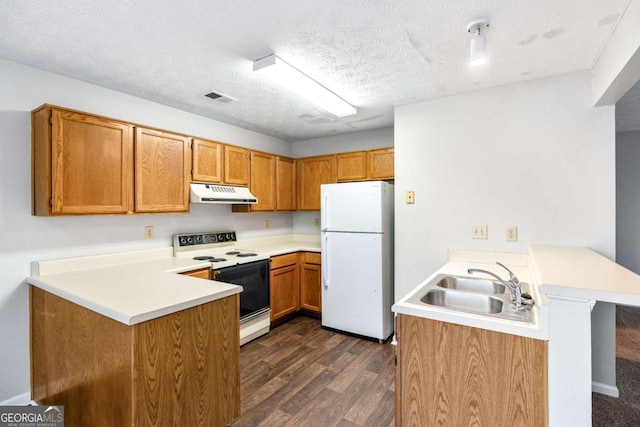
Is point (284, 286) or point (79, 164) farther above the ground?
point (79, 164)

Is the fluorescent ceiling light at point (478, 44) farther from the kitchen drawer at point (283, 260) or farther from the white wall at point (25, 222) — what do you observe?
the white wall at point (25, 222)

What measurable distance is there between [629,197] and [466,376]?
16.3 feet

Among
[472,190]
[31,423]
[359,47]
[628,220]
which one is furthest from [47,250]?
[628,220]

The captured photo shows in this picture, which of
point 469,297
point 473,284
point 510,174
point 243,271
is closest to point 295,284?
point 243,271

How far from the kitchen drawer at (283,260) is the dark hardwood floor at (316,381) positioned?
737 millimetres

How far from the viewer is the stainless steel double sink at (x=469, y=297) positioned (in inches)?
57.8

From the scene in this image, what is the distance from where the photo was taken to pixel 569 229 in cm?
229

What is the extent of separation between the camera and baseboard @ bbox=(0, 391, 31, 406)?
2.08 meters

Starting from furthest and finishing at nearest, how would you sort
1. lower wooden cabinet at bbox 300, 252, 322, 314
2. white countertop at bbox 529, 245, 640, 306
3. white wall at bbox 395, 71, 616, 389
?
lower wooden cabinet at bbox 300, 252, 322, 314
white wall at bbox 395, 71, 616, 389
white countertop at bbox 529, 245, 640, 306

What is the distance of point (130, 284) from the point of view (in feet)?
6.23

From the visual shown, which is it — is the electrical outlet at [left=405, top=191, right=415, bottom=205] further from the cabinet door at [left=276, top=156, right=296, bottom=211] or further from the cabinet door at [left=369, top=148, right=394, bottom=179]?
the cabinet door at [left=276, top=156, right=296, bottom=211]

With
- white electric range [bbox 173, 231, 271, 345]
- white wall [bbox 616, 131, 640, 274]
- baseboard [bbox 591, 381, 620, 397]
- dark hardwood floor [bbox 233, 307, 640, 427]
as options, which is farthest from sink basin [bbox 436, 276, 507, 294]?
white wall [bbox 616, 131, 640, 274]

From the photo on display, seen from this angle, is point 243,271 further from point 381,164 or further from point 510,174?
point 510,174

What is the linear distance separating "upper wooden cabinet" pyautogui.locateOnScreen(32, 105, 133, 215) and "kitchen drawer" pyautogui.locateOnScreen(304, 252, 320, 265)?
1998mm
